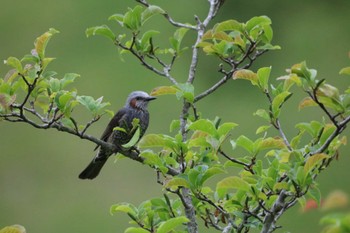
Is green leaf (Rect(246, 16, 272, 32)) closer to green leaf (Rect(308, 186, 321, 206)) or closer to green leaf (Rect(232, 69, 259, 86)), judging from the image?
green leaf (Rect(232, 69, 259, 86))

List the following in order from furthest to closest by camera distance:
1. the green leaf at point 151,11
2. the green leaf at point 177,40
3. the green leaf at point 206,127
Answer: the green leaf at point 177,40 < the green leaf at point 151,11 < the green leaf at point 206,127

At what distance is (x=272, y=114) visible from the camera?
97.3 inches

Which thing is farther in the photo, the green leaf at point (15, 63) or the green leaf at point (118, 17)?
the green leaf at point (118, 17)

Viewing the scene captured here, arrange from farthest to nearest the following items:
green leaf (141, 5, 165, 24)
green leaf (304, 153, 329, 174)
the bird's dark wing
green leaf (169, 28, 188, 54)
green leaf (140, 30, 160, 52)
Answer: the bird's dark wing
green leaf (169, 28, 188, 54)
green leaf (140, 30, 160, 52)
green leaf (141, 5, 165, 24)
green leaf (304, 153, 329, 174)

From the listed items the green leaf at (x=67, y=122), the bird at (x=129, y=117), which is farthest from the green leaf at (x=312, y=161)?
the bird at (x=129, y=117)

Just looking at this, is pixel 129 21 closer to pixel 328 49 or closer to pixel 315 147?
pixel 315 147

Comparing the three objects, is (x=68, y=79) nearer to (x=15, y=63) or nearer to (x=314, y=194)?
(x=15, y=63)

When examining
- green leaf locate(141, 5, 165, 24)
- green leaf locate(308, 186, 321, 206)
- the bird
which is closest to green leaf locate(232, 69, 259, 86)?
green leaf locate(308, 186, 321, 206)

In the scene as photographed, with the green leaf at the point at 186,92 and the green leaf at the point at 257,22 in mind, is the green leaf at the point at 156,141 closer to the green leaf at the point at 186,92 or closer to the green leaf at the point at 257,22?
the green leaf at the point at 186,92

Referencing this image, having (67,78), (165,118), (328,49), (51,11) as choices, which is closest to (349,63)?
(328,49)

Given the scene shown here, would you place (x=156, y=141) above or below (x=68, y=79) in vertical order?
below

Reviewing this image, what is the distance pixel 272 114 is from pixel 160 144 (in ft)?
1.30

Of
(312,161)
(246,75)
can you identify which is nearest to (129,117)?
(246,75)

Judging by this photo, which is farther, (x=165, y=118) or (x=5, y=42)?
(x=5, y=42)
